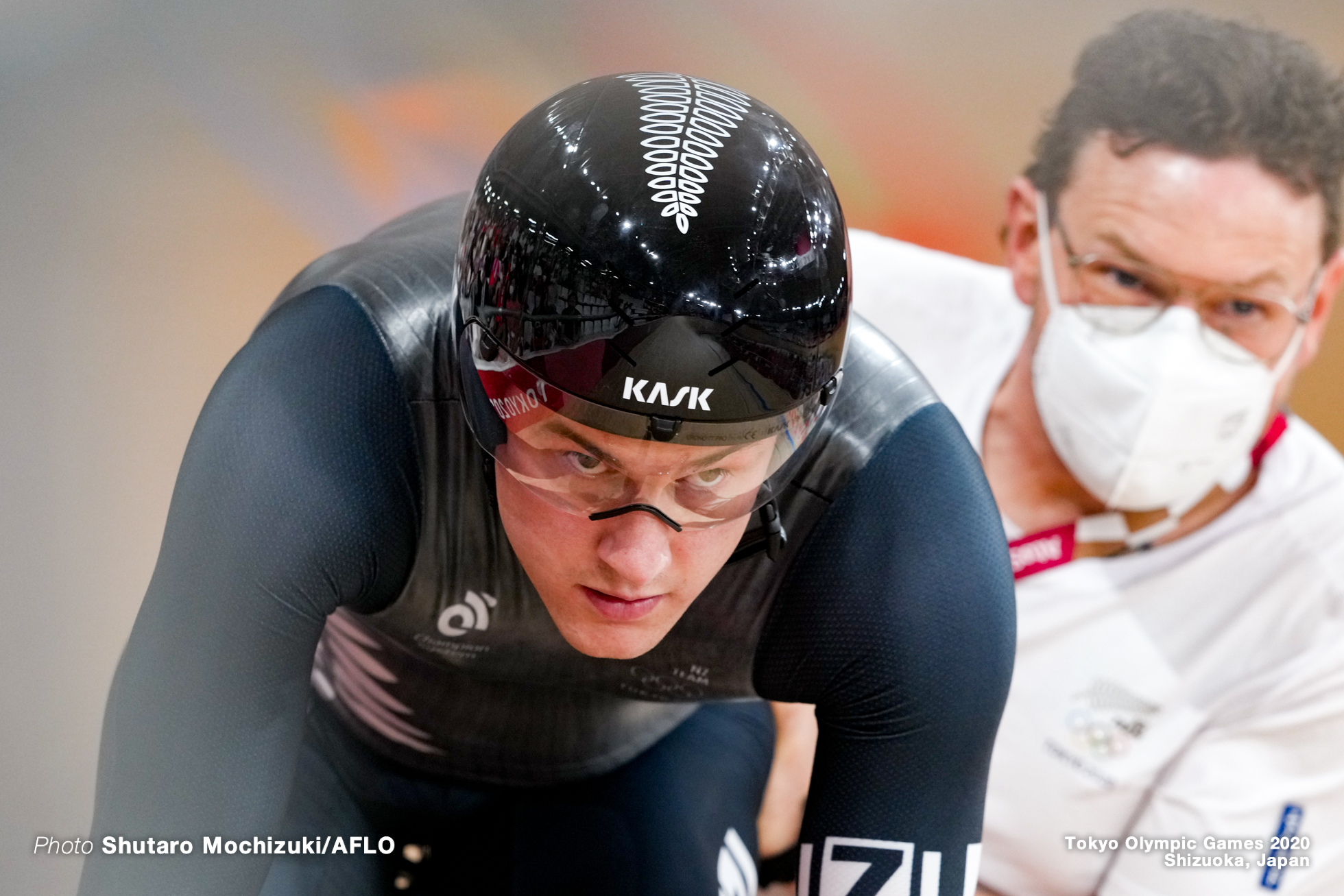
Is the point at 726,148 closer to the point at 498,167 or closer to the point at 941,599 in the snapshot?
the point at 498,167

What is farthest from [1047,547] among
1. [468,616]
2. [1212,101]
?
[468,616]

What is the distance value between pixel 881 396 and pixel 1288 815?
3.99 feet

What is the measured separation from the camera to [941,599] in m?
0.96

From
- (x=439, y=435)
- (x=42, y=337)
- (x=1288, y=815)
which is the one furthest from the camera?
(x=1288, y=815)

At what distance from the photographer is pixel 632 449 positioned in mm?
820

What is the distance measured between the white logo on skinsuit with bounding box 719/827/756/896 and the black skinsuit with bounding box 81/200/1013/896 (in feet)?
0.73

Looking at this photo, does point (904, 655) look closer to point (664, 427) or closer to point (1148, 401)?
point (664, 427)

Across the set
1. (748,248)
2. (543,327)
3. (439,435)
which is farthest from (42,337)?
(748,248)

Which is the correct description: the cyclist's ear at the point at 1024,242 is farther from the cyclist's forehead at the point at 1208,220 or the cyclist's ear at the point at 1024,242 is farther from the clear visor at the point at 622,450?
the clear visor at the point at 622,450

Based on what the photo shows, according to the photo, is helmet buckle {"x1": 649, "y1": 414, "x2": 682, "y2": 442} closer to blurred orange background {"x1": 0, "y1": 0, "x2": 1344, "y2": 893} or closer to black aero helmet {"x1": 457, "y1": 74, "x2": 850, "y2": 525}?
black aero helmet {"x1": 457, "y1": 74, "x2": 850, "y2": 525}

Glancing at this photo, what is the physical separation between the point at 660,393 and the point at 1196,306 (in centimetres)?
126

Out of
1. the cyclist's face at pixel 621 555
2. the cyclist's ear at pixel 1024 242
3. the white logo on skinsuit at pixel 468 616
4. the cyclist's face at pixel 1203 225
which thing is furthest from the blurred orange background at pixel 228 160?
the cyclist's face at pixel 621 555

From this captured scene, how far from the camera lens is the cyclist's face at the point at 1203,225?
1750 mm

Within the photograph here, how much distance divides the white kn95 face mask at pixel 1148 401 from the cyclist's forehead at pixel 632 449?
3.76 ft
